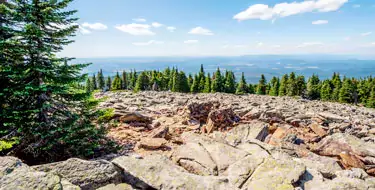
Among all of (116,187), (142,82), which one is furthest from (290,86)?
(116,187)

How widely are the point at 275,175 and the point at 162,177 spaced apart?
350cm

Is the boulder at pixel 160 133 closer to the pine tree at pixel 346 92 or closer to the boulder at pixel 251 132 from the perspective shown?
the boulder at pixel 251 132

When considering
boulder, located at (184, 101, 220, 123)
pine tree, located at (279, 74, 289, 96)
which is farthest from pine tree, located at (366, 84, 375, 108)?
boulder, located at (184, 101, 220, 123)

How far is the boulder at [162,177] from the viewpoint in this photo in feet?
18.8

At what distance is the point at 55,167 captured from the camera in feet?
18.3

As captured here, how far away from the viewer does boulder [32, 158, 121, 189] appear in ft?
17.8

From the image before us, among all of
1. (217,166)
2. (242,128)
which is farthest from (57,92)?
(242,128)

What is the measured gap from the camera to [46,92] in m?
8.83

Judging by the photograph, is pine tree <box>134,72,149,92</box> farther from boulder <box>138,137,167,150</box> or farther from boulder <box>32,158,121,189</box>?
boulder <box>32,158,121,189</box>

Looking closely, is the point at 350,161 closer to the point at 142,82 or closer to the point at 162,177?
the point at 162,177

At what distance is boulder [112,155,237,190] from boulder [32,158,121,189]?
1.71ft

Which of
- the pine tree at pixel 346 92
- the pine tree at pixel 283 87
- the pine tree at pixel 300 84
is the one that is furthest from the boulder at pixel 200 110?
the pine tree at pixel 346 92

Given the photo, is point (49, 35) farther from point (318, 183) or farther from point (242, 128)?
point (318, 183)

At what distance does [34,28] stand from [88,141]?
498 centimetres
